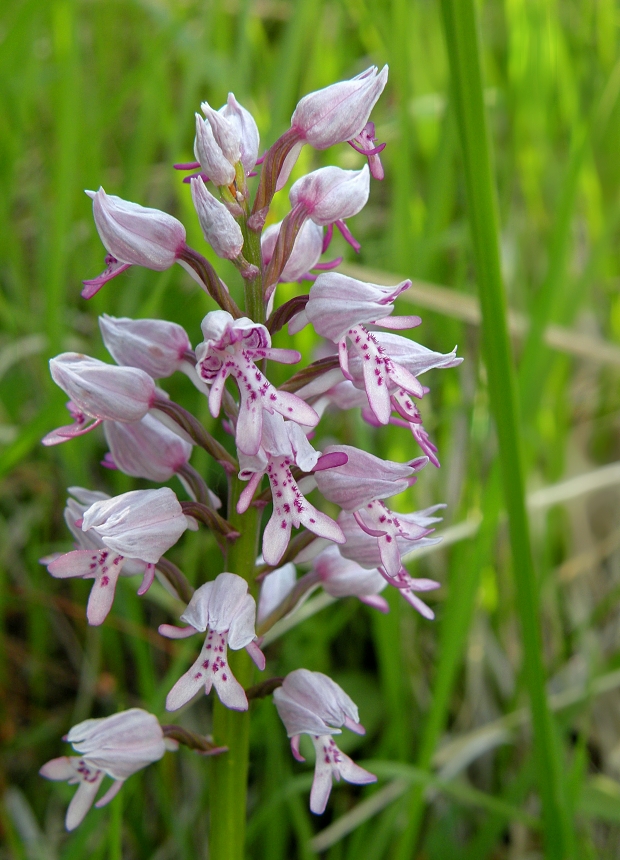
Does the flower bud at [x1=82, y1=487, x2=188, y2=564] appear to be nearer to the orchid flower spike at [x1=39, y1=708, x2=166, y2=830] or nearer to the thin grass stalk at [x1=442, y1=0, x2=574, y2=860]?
the orchid flower spike at [x1=39, y1=708, x2=166, y2=830]

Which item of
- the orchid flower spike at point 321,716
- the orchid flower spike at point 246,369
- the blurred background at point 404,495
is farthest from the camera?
the blurred background at point 404,495

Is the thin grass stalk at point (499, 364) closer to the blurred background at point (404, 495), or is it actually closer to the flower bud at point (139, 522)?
the blurred background at point (404, 495)

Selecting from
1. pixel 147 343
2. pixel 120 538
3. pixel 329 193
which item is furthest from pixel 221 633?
pixel 329 193

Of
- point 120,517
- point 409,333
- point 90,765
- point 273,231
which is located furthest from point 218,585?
point 409,333

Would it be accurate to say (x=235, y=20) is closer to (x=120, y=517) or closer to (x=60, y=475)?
(x=60, y=475)

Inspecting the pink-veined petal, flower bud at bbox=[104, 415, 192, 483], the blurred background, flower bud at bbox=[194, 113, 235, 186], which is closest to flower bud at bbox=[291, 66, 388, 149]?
flower bud at bbox=[194, 113, 235, 186]

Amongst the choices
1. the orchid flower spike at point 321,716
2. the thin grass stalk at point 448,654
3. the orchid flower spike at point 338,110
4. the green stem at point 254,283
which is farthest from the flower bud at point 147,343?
the thin grass stalk at point 448,654

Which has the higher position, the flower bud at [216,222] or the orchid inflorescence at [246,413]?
the flower bud at [216,222]
